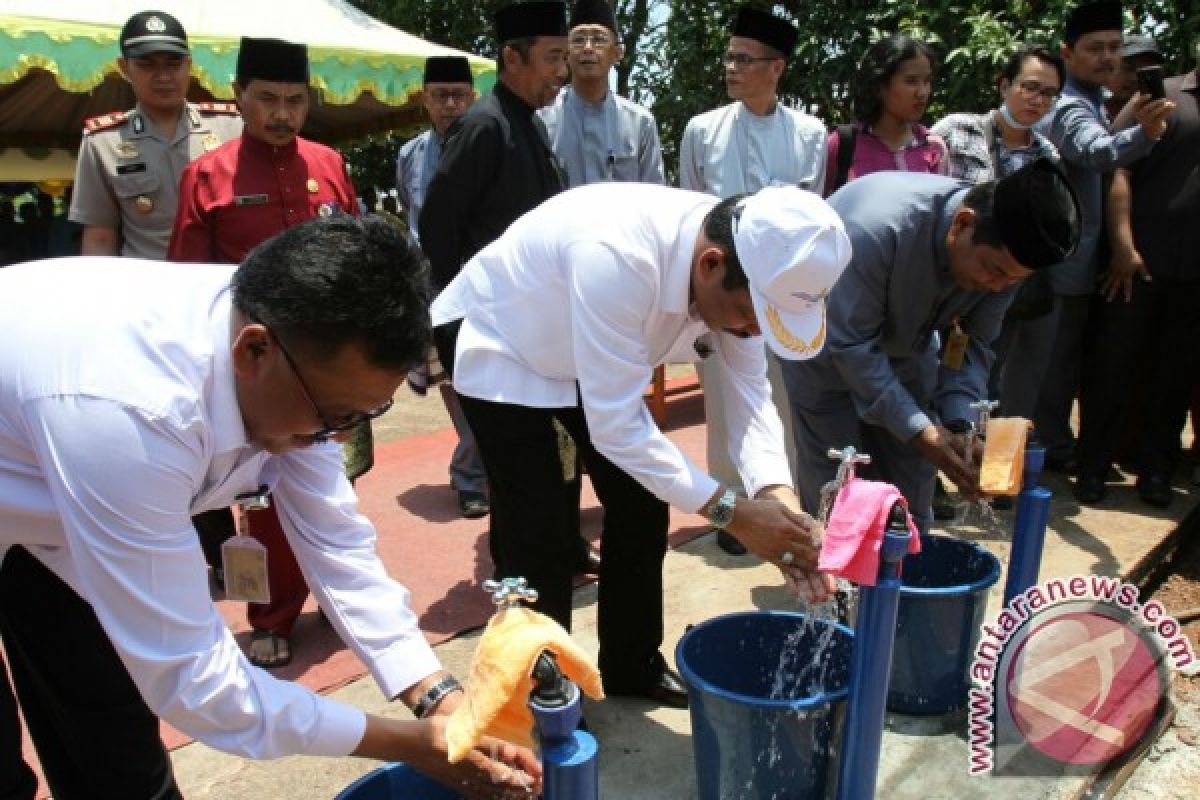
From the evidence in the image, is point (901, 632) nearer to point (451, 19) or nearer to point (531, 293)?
point (531, 293)

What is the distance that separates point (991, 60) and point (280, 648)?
4886mm

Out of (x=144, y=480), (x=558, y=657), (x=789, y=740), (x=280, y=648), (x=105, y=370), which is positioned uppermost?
(x=105, y=370)

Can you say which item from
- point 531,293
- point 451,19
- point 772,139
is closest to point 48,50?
point 772,139

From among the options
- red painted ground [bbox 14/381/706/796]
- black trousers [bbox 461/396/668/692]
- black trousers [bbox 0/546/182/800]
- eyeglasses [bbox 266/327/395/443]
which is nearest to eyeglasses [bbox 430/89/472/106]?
red painted ground [bbox 14/381/706/796]

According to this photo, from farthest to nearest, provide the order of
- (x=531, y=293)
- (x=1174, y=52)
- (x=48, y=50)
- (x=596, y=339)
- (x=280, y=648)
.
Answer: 1. (x=48, y=50)
2. (x=1174, y=52)
3. (x=280, y=648)
4. (x=531, y=293)
5. (x=596, y=339)

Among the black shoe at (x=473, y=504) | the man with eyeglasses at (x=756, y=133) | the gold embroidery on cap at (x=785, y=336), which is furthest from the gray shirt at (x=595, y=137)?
the gold embroidery on cap at (x=785, y=336)

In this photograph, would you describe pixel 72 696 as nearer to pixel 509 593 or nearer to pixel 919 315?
pixel 509 593

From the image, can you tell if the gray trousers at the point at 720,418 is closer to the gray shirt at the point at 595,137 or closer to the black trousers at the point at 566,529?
the gray shirt at the point at 595,137

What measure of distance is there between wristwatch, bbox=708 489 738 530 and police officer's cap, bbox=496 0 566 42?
1807mm

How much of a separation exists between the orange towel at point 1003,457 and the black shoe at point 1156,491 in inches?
88.8

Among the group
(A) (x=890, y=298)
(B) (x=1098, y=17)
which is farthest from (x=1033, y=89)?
(A) (x=890, y=298)

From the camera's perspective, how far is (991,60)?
563 centimetres

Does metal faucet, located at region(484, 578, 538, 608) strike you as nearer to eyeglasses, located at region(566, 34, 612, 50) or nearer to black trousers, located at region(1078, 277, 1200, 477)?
eyeglasses, located at region(566, 34, 612, 50)

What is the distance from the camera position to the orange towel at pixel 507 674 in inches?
57.4
